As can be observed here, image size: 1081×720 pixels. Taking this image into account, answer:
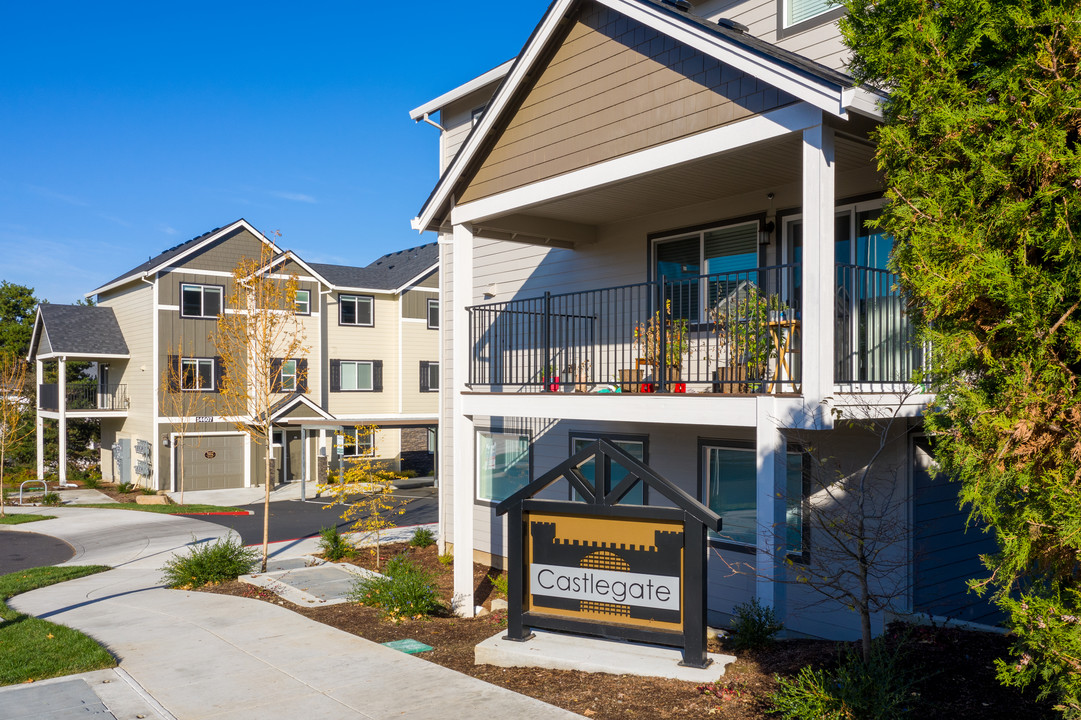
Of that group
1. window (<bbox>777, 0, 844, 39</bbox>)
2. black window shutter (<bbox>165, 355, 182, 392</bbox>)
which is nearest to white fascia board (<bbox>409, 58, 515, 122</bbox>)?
window (<bbox>777, 0, 844, 39</bbox>)

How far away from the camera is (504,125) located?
1072cm

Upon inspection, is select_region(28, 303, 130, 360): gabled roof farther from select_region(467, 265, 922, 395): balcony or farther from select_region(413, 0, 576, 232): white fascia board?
select_region(467, 265, 922, 395): balcony

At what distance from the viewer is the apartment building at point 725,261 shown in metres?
7.32

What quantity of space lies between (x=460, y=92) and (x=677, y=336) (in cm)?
767

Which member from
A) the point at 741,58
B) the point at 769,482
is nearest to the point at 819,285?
the point at 769,482

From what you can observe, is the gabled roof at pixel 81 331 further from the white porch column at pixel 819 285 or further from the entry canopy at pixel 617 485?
the white porch column at pixel 819 285

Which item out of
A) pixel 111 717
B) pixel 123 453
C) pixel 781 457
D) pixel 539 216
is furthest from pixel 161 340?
pixel 781 457

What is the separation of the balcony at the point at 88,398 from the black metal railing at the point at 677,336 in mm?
25896

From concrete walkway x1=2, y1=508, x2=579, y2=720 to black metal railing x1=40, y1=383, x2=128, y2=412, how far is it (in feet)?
75.2

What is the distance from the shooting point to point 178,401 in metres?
30.9

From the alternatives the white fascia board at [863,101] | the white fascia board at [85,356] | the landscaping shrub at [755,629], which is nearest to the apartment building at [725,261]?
the white fascia board at [863,101]

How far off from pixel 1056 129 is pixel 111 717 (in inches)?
313

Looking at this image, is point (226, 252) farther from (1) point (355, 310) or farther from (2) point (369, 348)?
(2) point (369, 348)

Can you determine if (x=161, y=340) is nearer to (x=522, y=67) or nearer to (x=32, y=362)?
(x=32, y=362)
